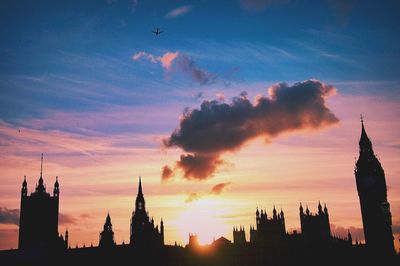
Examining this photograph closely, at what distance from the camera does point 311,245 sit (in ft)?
385

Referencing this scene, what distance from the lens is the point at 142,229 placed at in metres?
113

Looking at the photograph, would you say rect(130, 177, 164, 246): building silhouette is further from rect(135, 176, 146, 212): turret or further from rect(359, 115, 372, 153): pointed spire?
rect(359, 115, 372, 153): pointed spire

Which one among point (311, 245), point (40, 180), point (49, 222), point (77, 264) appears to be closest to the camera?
point (77, 264)

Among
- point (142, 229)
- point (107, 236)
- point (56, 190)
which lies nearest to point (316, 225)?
point (142, 229)

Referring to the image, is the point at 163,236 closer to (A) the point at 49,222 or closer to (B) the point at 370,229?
(A) the point at 49,222

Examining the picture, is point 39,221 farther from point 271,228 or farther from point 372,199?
point 372,199

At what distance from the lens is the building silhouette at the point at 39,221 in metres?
124

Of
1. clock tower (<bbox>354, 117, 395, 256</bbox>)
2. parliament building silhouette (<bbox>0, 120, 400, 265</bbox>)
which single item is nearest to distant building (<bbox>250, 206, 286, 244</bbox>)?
parliament building silhouette (<bbox>0, 120, 400, 265</bbox>)

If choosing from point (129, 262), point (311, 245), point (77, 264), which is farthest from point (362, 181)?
point (77, 264)

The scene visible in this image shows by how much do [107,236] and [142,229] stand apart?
1031cm

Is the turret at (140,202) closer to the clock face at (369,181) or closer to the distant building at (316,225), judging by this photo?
the distant building at (316,225)

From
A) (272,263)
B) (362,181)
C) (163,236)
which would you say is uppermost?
(362,181)

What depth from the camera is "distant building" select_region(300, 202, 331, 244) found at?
126125 mm

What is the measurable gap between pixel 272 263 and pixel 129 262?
3469 centimetres
